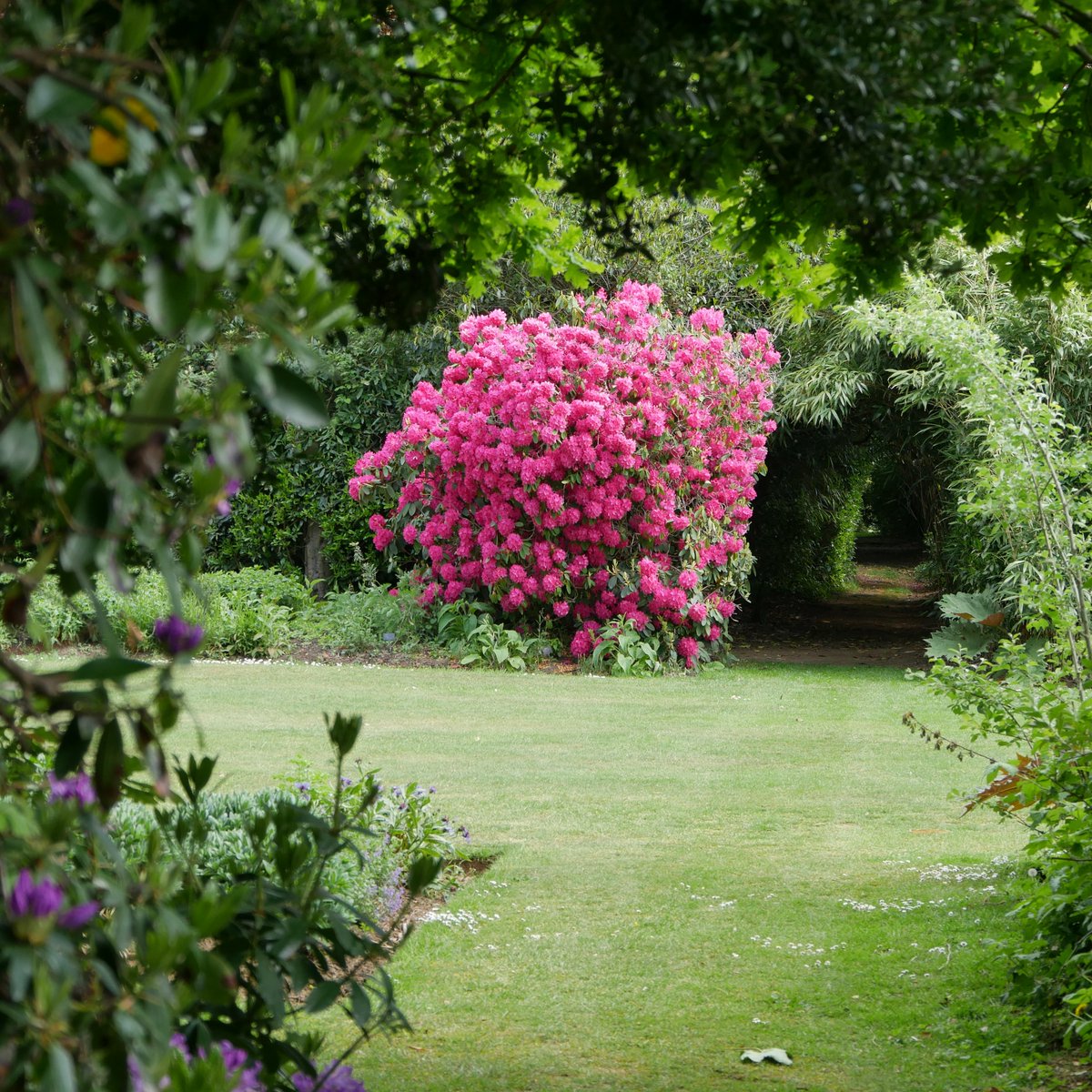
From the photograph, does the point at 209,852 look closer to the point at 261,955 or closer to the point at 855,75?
the point at 261,955

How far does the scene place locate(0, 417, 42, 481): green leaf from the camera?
→ 84 centimetres

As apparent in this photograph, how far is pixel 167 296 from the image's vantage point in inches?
35.7

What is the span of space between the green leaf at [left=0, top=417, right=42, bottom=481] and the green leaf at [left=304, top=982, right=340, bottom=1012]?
923mm

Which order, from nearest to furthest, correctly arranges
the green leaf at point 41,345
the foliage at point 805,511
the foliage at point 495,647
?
1. the green leaf at point 41,345
2. the foliage at point 495,647
3. the foliage at point 805,511

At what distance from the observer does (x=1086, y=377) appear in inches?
465

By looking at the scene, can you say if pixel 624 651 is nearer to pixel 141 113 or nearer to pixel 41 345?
pixel 141 113

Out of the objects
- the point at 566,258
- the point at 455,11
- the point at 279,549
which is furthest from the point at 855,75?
the point at 279,549

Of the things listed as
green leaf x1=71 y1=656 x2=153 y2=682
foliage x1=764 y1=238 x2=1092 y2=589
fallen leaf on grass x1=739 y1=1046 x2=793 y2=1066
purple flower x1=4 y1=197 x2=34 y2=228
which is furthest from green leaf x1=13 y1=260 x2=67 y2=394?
foliage x1=764 y1=238 x2=1092 y2=589

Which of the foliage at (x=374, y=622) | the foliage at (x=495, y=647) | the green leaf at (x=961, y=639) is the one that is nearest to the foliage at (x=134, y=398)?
the foliage at (x=495, y=647)

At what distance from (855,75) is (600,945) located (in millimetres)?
3342

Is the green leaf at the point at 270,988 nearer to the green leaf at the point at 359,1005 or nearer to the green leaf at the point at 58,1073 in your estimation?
the green leaf at the point at 359,1005

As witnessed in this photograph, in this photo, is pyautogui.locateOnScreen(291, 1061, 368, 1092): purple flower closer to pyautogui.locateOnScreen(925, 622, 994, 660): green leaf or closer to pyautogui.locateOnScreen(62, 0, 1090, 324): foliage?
pyautogui.locateOnScreen(62, 0, 1090, 324): foliage

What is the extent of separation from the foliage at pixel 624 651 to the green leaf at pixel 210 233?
976cm

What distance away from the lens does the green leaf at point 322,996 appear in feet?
5.10
